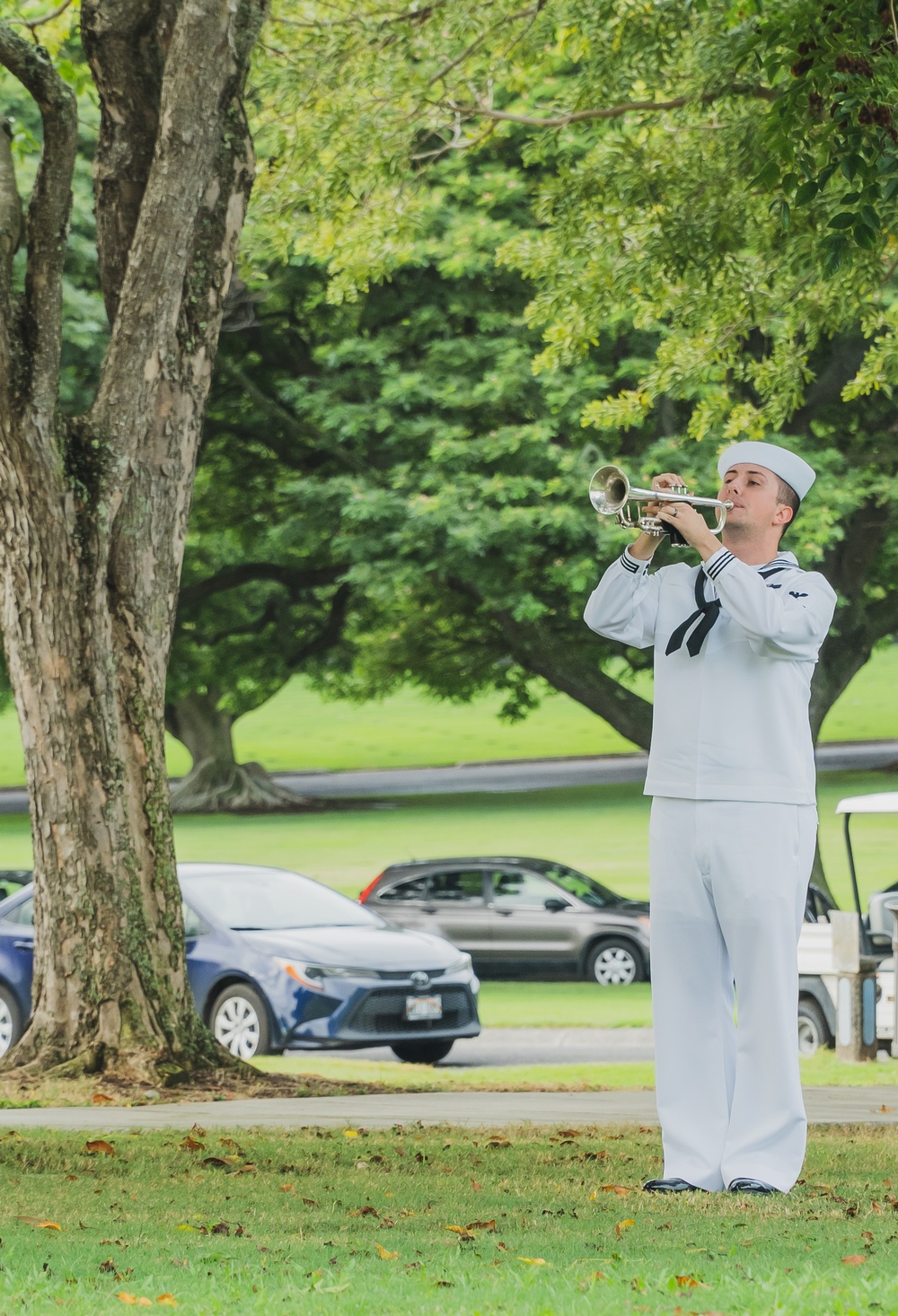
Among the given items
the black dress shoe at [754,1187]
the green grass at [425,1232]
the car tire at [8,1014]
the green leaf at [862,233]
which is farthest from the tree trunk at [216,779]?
the black dress shoe at [754,1187]

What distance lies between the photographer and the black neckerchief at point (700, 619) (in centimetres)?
547

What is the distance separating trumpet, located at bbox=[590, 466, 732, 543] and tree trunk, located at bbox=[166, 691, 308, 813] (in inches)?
1502

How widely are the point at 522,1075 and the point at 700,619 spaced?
26.7 feet

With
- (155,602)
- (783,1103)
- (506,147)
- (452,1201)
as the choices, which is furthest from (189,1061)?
(506,147)

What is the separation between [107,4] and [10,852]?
115 ft

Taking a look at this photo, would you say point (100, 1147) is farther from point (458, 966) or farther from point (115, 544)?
point (458, 966)

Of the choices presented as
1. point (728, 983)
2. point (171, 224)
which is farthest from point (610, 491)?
point (171, 224)

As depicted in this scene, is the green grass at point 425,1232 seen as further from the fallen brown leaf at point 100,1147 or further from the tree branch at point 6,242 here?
the tree branch at point 6,242

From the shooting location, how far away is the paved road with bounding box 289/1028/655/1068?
51.8 feet

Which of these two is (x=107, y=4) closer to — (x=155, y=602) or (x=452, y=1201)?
(x=155, y=602)

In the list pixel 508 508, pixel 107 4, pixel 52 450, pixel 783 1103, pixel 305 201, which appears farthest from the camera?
pixel 508 508

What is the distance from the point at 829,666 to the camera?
2412 cm

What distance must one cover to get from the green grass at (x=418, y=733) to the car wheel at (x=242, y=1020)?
46.4 metres

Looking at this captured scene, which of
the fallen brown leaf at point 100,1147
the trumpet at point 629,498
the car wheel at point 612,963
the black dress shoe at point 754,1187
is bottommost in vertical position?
the fallen brown leaf at point 100,1147
